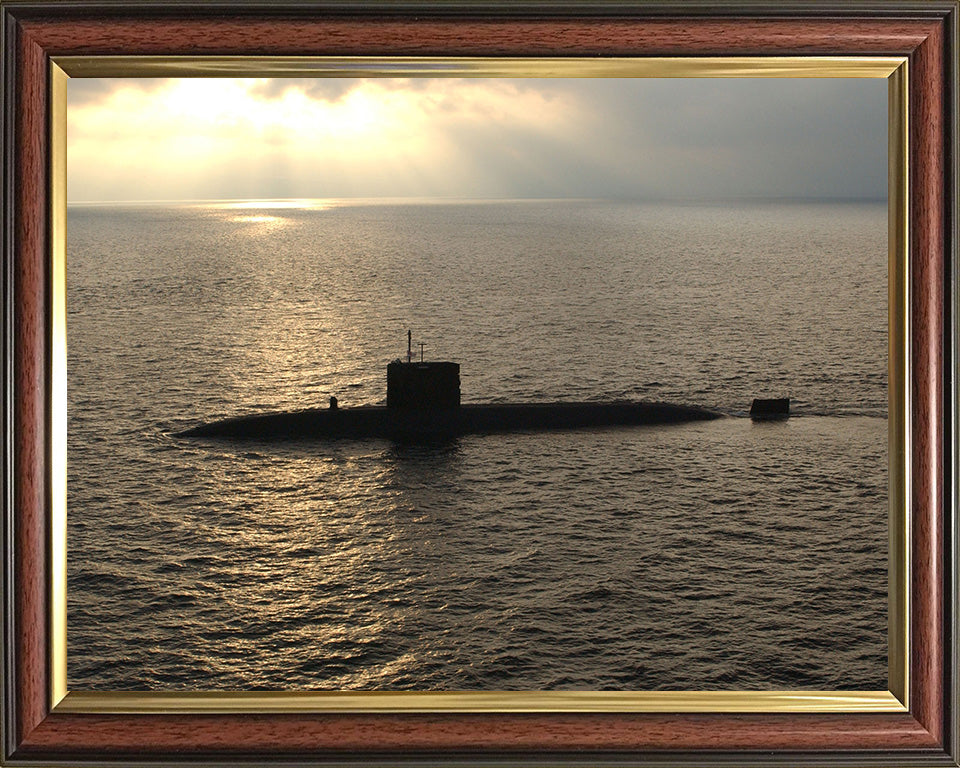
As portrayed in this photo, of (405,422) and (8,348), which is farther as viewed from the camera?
(405,422)

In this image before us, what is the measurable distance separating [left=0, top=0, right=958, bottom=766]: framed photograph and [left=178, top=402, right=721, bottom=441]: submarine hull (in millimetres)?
21

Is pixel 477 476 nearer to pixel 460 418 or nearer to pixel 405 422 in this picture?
pixel 460 418

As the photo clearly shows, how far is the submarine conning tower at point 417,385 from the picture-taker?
2695 millimetres

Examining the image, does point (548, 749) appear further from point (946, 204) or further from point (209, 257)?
point (209, 257)

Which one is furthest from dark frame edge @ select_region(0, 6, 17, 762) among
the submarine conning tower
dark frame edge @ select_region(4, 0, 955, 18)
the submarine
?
the submarine conning tower

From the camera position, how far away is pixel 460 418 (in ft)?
11.5

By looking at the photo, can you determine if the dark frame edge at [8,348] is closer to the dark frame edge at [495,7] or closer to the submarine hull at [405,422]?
the dark frame edge at [495,7]

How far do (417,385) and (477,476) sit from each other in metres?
0.98

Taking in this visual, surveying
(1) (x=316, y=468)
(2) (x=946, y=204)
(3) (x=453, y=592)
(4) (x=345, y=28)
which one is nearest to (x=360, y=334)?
(1) (x=316, y=468)

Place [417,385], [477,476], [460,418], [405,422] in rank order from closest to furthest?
[417,385], [405,422], [460,418], [477,476]

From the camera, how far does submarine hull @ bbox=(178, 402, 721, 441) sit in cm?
304

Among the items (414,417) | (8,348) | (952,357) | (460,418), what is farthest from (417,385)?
(952,357)

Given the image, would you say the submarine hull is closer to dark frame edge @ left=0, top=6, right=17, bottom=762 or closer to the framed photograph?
the framed photograph

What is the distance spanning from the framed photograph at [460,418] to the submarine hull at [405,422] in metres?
0.02
